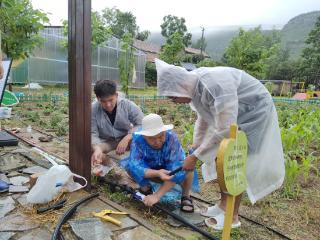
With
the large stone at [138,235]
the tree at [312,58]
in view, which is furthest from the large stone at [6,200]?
the tree at [312,58]

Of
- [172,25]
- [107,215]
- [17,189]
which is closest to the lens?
[107,215]

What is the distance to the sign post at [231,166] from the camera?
148 cm

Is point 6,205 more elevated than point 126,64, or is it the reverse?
point 126,64

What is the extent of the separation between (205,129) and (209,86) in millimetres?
638

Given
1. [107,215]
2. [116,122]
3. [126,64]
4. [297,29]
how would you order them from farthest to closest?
[297,29], [126,64], [116,122], [107,215]

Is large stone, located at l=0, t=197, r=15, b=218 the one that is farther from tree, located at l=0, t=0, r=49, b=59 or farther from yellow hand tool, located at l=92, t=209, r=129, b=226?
tree, located at l=0, t=0, r=49, b=59

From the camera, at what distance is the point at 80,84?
9.00 ft

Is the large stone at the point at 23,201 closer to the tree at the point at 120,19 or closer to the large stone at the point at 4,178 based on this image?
the large stone at the point at 4,178

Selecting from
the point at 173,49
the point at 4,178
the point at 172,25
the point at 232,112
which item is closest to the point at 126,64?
the point at 173,49

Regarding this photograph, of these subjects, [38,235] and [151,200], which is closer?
[38,235]

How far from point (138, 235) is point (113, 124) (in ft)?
4.73

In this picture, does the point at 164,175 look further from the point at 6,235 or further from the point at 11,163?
the point at 11,163

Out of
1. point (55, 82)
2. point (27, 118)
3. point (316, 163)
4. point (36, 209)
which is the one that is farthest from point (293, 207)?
point (55, 82)

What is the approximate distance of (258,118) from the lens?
2.35 metres
